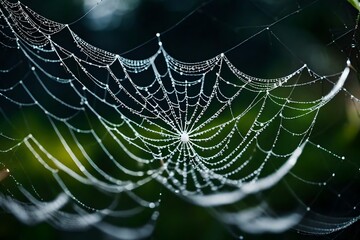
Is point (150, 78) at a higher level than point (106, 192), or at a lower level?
higher

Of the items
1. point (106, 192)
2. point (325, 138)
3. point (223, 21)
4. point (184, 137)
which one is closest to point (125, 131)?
point (106, 192)

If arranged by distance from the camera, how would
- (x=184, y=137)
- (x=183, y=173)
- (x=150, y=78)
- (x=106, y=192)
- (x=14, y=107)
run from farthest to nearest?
(x=150, y=78) → (x=14, y=107) → (x=106, y=192) → (x=183, y=173) → (x=184, y=137)

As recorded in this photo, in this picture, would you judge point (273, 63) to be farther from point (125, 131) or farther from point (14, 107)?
point (14, 107)

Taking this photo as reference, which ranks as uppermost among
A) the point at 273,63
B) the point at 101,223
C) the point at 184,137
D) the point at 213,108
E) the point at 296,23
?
the point at 296,23

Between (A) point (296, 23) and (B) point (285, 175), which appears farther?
(A) point (296, 23)

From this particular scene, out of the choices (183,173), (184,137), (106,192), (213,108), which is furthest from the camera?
(213,108)

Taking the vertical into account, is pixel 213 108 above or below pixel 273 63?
below

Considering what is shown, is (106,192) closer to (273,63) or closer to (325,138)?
(325,138)

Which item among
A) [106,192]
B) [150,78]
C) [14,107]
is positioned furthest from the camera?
[150,78]

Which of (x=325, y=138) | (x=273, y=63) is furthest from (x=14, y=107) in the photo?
(x=325, y=138)
